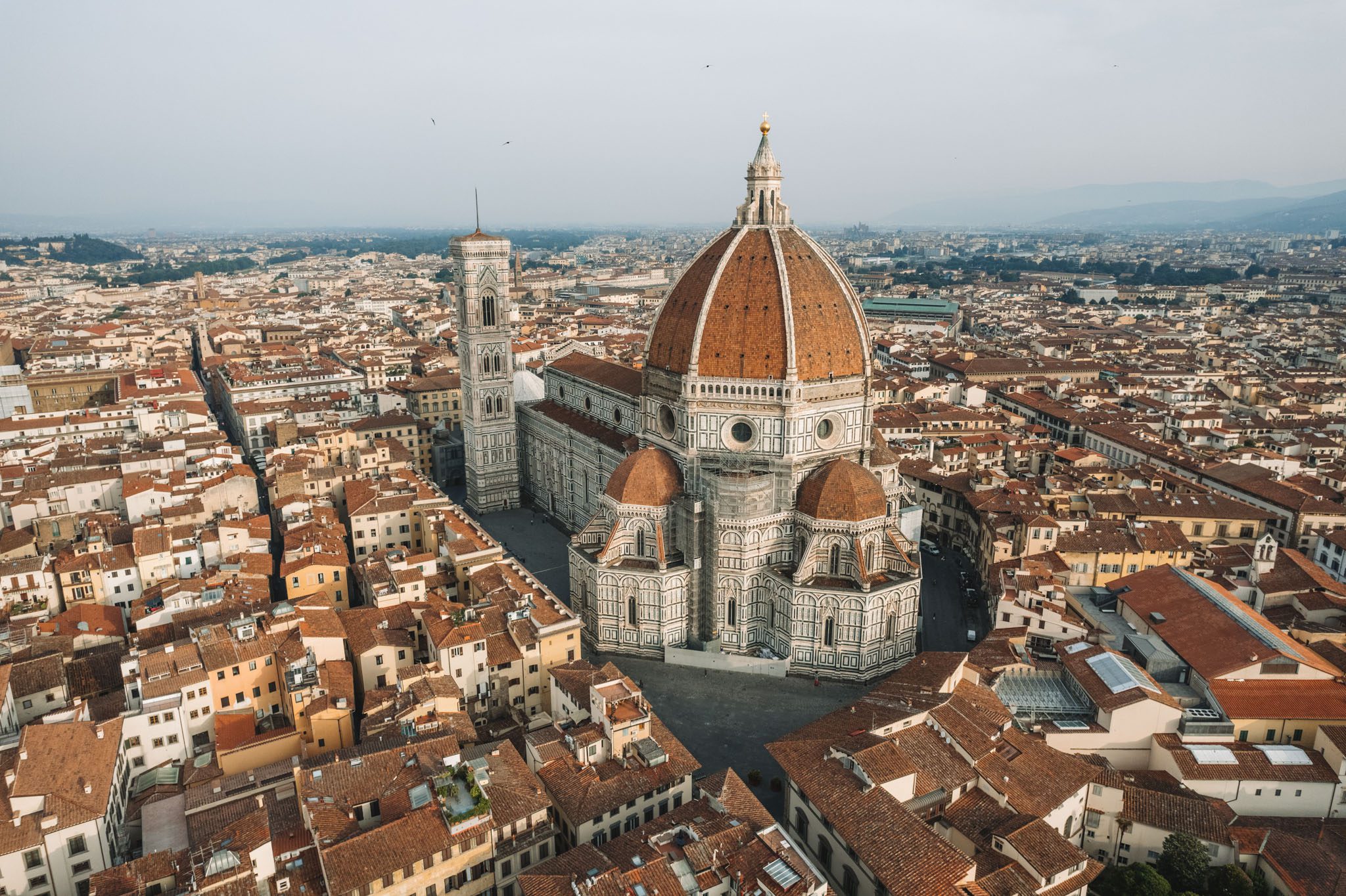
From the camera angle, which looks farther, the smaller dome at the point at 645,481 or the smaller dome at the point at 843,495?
the smaller dome at the point at 645,481

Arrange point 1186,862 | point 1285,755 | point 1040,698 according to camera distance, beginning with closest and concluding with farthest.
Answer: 1. point 1186,862
2. point 1285,755
3. point 1040,698

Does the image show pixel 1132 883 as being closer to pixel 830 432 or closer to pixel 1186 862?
pixel 1186 862

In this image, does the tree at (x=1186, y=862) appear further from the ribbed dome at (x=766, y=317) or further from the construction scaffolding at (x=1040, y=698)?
the ribbed dome at (x=766, y=317)

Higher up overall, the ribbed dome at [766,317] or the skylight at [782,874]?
the ribbed dome at [766,317]

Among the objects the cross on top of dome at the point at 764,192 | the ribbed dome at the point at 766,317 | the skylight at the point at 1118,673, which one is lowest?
the skylight at the point at 1118,673

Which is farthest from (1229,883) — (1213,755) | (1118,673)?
(1118,673)

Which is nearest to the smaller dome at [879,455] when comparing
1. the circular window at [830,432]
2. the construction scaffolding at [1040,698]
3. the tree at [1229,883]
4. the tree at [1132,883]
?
the circular window at [830,432]
